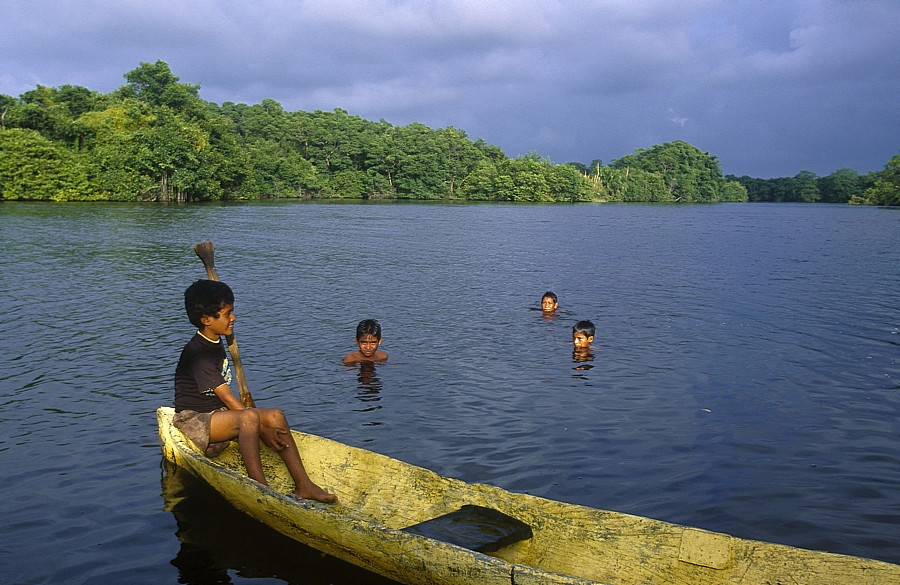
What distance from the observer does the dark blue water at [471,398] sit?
20.2ft

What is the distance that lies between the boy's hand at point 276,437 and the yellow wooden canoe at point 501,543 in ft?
1.40

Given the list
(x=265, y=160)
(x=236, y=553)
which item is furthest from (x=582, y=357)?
(x=265, y=160)

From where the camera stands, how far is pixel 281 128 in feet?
332

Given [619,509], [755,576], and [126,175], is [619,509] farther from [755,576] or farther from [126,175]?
[126,175]

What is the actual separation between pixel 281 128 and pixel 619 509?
101 meters

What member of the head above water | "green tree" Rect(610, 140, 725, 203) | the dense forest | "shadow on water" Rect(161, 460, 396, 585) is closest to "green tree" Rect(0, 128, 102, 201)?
the dense forest

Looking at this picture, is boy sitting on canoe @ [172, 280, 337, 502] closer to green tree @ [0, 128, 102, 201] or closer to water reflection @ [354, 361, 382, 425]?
water reflection @ [354, 361, 382, 425]

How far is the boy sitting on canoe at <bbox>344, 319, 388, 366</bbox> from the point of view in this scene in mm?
11031

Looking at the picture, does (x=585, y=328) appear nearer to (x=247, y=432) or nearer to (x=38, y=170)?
(x=247, y=432)

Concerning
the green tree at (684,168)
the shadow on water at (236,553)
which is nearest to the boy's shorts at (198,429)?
the shadow on water at (236,553)

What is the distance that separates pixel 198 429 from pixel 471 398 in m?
4.20

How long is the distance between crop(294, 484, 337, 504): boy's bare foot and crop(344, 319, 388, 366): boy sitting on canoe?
16.2ft

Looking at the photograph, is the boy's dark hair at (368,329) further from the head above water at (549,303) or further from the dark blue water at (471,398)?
the head above water at (549,303)

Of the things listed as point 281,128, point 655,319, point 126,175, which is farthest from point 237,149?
point 655,319
